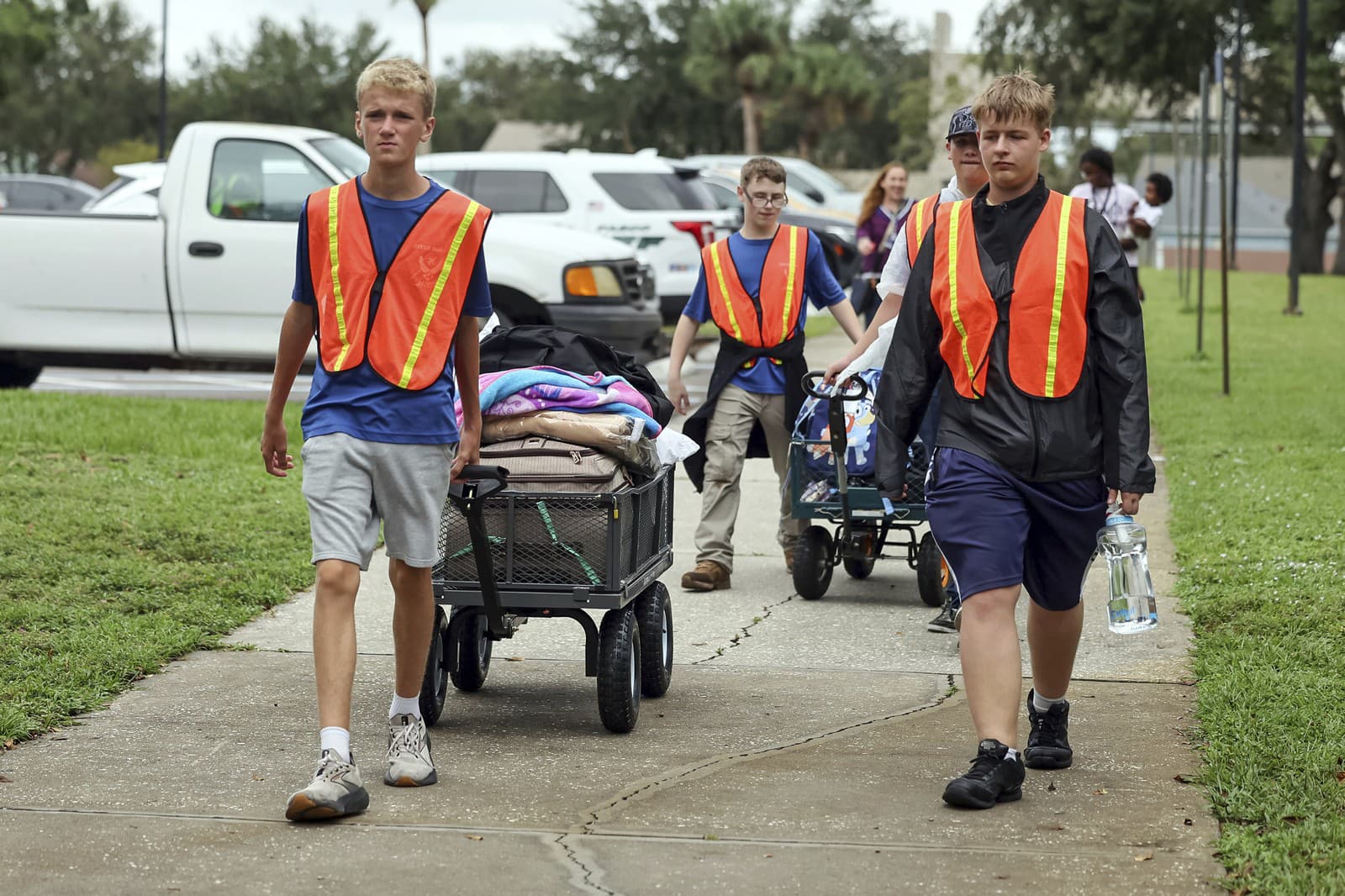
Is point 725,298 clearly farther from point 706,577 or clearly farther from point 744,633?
point 744,633

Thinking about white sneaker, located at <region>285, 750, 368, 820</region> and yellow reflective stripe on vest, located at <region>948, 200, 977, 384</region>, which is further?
yellow reflective stripe on vest, located at <region>948, 200, 977, 384</region>

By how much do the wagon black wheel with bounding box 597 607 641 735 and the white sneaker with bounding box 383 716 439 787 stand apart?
1.97ft

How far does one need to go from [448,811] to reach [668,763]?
76 centimetres

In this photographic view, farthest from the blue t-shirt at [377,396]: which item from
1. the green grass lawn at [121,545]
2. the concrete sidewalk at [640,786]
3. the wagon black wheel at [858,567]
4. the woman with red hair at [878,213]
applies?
the woman with red hair at [878,213]

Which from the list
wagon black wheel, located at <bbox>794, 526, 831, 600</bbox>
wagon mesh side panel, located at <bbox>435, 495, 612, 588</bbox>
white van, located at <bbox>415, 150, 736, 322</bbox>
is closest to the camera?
wagon mesh side panel, located at <bbox>435, 495, 612, 588</bbox>

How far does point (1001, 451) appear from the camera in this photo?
4.72 m

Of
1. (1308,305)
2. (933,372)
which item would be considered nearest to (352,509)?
(933,372)

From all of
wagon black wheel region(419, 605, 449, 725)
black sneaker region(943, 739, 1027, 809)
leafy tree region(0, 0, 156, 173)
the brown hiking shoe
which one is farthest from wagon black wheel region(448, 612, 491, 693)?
leafy tree region(0, 0, 156, 173)

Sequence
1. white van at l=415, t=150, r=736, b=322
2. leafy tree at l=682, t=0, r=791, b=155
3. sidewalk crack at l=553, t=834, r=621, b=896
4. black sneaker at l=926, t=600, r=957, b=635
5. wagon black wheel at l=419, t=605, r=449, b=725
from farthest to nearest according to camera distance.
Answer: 1. leafy tree at l=682, t=0, r=791, b=155
2. white van at l=415, t=150, r=736, b=322
3. black sneaker at l=926, t=600, r=957, b=635
4. wagon black wheel at l=419, t=605, r=449, b=725
5. sidewalk crack at l=553, t=834, r=621, b=896

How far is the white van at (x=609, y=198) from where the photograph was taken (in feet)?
58.3

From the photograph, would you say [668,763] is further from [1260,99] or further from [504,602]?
[1260,99]

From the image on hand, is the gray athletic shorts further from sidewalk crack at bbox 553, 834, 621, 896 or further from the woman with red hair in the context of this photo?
the woman with red hair

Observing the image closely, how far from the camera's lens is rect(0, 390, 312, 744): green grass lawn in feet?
20.2

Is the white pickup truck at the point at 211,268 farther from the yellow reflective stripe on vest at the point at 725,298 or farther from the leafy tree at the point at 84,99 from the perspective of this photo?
the leafy tree at the point at 84,99
